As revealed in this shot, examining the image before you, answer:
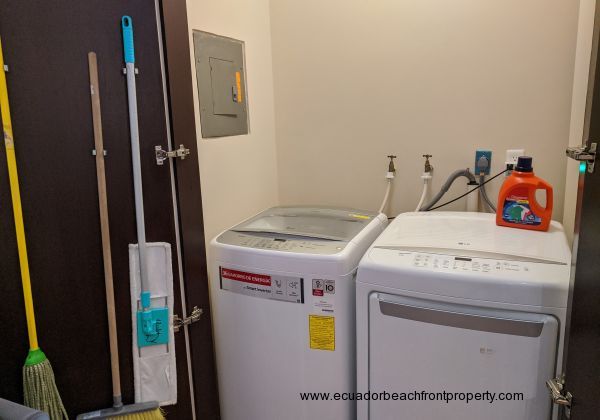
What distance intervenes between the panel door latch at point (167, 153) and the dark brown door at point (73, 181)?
0.06 feet

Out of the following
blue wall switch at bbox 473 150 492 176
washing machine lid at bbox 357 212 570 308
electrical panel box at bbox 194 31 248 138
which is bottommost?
washing machine lid at bbox 357 212 570 308

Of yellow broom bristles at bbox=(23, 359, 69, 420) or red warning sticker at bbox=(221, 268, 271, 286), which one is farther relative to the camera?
red warning sticker at bbox=(221, 268, 271, 286)

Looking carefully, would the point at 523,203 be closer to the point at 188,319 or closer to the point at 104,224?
the point at 188,319

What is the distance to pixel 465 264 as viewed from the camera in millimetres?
1283

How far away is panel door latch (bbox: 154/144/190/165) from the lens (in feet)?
4.51

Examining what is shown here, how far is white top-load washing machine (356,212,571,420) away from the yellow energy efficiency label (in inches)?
3.6

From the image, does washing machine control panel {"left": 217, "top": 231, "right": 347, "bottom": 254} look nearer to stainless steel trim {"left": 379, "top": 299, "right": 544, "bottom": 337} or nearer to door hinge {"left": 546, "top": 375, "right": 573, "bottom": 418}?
stainless steel trim {"left": 379, "top": 299, "right": 544, "bottom": 337}

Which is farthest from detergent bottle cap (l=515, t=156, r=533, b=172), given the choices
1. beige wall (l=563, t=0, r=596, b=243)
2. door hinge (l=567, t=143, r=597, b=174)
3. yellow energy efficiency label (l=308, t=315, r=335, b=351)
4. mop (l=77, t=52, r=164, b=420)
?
mop (l=77, t=52, r=164, b=420)

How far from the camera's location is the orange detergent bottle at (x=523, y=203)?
1535 mm

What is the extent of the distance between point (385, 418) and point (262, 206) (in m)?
1.10

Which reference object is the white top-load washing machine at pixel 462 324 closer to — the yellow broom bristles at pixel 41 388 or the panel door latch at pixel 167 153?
the panel door latch at pixel 167 153

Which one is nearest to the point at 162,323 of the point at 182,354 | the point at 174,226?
the point at 182,354

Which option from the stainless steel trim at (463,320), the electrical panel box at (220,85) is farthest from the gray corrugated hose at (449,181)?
the electrical panel box at (220,85)

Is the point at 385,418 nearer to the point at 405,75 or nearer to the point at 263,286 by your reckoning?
the point at 263,286
